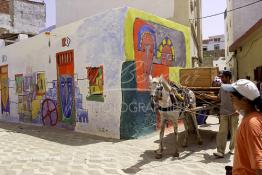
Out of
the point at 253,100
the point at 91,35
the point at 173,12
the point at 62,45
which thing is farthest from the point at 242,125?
the point at 173,12

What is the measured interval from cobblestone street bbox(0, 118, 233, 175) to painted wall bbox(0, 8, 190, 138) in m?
0.73

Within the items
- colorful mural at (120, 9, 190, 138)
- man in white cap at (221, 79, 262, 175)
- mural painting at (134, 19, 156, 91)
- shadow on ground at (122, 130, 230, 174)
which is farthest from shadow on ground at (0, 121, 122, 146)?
man in white cap at (221, 79, 262, 175)

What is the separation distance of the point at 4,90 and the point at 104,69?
29.7 ft

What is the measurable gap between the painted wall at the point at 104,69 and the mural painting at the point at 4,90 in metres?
2.95

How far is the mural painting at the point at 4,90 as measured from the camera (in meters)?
17.0

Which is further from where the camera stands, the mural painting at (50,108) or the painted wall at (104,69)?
the mural painting at (50,108)

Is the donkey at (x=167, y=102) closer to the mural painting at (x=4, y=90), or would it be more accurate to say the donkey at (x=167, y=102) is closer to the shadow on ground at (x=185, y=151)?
the shadow on ground at (x=185, y=151)

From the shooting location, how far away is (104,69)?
406 inches

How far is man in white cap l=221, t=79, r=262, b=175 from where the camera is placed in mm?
2381

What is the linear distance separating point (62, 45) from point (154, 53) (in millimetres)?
3436

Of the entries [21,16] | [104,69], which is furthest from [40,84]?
[21,16]

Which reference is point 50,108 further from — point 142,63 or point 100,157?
point 100,157

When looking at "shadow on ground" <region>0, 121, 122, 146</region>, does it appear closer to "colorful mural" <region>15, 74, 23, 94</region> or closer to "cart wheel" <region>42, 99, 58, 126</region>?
"cart wheel" <region>42, 99, 58, 126</region>

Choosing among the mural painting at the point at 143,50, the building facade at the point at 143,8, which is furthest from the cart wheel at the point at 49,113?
the building facade at the point at 143,8
